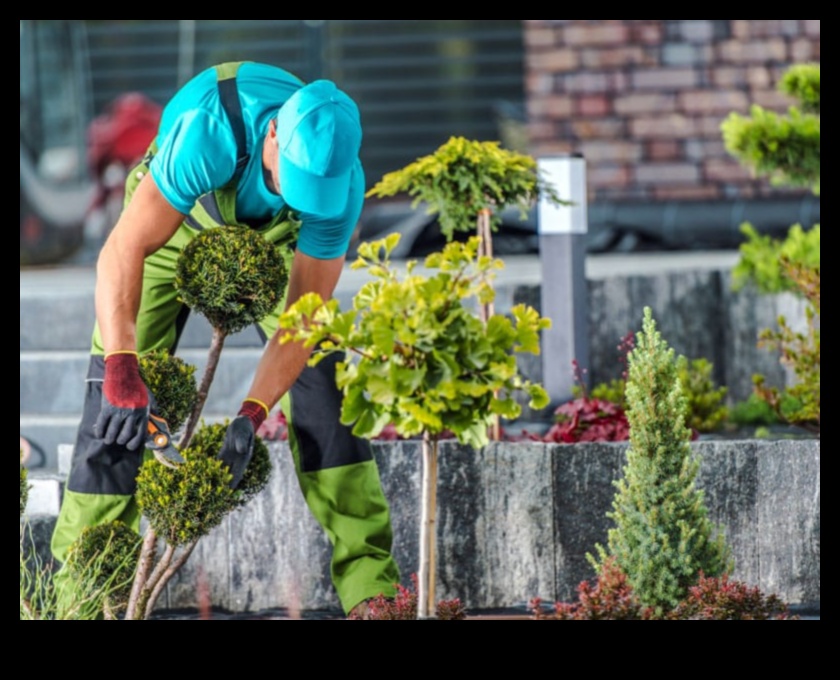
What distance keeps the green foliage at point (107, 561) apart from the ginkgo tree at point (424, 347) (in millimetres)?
1050

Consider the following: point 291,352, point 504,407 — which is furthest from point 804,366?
point 291,352

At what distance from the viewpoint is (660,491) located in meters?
4.80

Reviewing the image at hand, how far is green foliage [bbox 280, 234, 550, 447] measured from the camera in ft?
13.9

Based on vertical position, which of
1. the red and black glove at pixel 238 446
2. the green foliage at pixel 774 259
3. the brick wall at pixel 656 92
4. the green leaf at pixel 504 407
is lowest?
the red and black glove at pixel 238 446

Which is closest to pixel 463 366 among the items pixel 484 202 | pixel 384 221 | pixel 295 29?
pixel 484 202

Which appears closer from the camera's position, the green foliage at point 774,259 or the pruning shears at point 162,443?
the pruning shears at point 162,443

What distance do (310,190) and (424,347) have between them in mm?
710

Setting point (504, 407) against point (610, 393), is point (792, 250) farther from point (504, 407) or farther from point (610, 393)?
point (504, 407)

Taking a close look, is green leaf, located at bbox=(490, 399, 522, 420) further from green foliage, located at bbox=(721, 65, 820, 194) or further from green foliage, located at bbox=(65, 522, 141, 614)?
green foliage, located at bbox=(721, 65, 820, 194)

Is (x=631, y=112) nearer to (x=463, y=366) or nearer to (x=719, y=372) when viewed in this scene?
(x=719, y=372)

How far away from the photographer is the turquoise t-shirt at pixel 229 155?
4645 millimetres

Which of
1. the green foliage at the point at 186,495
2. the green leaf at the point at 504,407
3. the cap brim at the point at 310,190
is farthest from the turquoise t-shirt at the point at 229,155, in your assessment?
the green leaf at the point at 504,407

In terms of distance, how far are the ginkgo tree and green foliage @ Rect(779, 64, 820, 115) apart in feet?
8.25

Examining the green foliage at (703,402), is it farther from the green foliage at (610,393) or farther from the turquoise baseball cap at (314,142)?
the turquoise baseball cap at (314,142)
